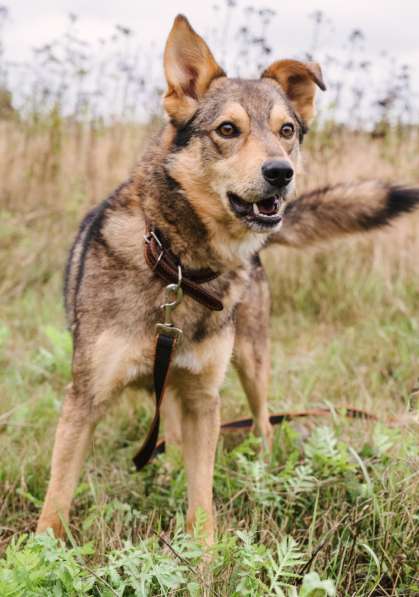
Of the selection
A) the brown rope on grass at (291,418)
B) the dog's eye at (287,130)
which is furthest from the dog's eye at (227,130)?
the brown rope on grass at (291,418)

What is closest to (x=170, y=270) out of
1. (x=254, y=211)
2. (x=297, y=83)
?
(x=254, y=211)

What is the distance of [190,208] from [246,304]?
3.08 ft

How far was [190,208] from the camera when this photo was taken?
2686 mm

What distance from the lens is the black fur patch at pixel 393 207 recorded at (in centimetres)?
337

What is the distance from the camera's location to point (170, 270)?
8.50ft

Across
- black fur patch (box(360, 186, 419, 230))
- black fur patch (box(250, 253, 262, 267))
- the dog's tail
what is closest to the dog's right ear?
black fur patch (box(250, 253, 262, 267))

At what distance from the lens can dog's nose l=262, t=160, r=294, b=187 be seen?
2.54 metres

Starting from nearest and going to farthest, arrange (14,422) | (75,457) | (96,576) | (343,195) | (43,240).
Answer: (96,576)
(75,457)
(14,422)
(343,195)
(43,240)

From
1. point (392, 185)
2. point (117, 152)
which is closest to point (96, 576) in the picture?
point (392, 185)

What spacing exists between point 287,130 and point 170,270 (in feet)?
2.79

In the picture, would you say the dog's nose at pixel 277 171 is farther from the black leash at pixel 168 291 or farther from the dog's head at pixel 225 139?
the black leash at pixel 168 291

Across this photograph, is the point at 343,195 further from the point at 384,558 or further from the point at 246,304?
the point at 384,558

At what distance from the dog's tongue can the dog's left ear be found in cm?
65

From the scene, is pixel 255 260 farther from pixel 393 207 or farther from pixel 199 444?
pixel 199 444
